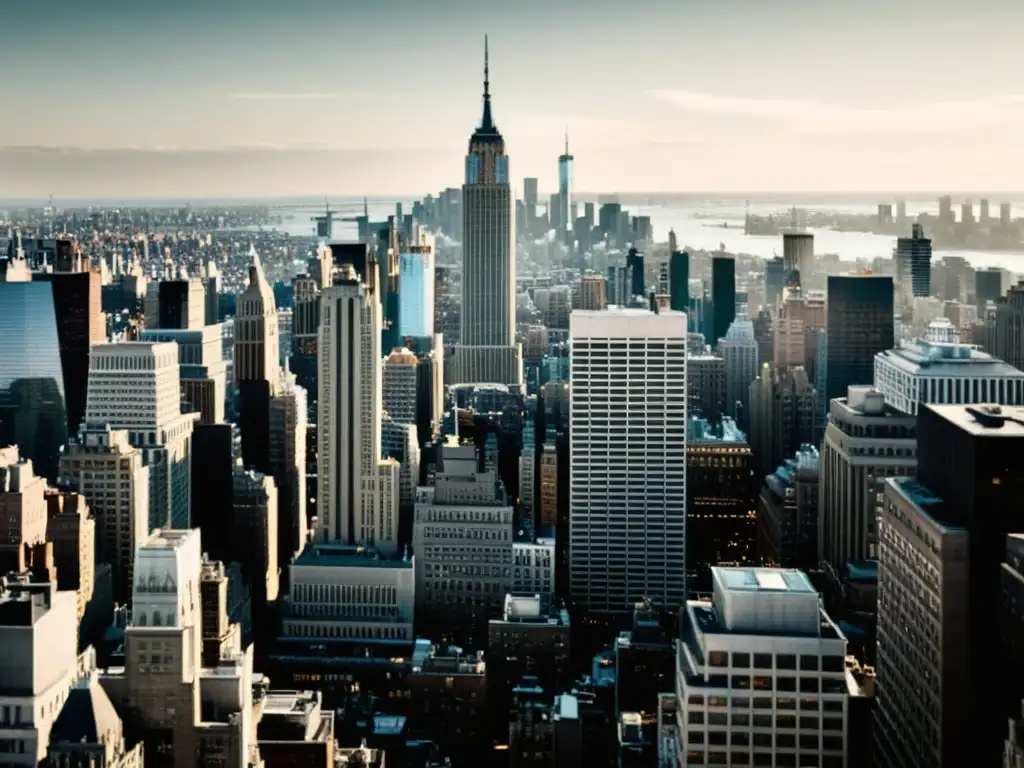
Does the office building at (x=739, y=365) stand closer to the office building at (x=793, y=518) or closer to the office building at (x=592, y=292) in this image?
the office building at (x=592, y=292)

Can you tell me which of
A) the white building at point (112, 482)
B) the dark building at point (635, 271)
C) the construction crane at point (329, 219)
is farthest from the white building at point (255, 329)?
the dark building at point (635, 271)

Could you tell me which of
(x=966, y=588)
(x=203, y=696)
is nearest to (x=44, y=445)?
(x=203, y=696)

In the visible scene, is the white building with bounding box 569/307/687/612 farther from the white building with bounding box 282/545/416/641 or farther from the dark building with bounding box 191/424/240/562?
the dark building with bounding box 191/424/240/562

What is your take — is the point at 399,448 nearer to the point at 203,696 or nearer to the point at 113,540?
the point at 113,540

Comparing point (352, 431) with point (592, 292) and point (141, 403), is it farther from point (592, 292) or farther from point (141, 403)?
point (592, 292)

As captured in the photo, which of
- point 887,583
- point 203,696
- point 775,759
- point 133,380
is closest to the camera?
point 775,759

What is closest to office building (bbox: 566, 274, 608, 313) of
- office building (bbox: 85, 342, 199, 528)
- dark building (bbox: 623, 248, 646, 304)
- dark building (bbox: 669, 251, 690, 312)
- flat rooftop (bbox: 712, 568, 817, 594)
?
dark building (bbox: 623, 248, 646, 304)
